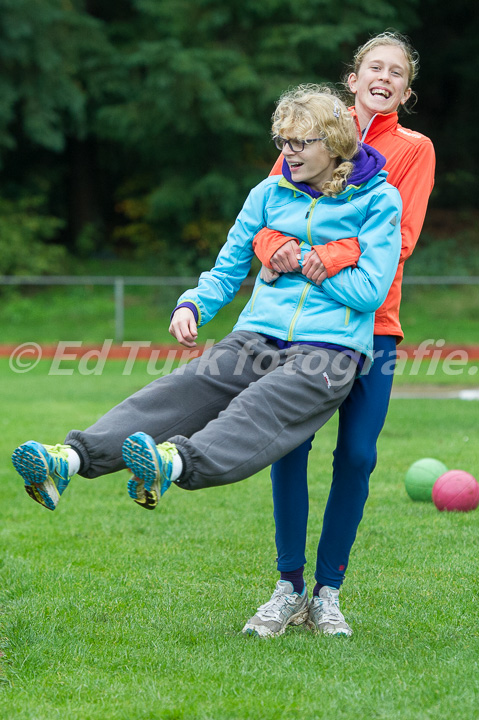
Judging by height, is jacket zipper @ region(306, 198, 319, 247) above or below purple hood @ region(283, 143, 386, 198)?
below

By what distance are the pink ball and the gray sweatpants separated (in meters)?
2.75

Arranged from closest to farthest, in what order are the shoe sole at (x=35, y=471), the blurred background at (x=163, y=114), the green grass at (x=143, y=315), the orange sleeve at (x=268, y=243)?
the shoe sole at (x=35, y=471) < the orange sleeve at (x=268, y=243) < the green grass at (x=143, y=315) < the blurred background at (x=163, y=114)

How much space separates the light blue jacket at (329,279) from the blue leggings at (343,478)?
18cm

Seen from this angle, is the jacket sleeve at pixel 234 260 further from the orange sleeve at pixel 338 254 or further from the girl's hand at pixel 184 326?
the orange sleeve at pixel 338 254

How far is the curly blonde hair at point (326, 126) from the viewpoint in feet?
10.9

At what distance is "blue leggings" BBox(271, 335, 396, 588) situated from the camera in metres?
3.54

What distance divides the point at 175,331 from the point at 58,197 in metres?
24.2

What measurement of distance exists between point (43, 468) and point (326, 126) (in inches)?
62.2

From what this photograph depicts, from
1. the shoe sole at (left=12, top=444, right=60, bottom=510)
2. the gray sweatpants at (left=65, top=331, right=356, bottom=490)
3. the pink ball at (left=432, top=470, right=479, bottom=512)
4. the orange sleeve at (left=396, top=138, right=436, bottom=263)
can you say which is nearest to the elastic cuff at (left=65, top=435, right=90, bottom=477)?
the gray sweatpants at (left=65, top=331, right=356, bottom=490)

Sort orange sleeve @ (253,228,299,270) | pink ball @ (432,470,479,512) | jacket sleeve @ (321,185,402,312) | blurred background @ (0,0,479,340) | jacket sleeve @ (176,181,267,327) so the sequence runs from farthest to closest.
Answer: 1. blurred background @ (0,0,479,340)
2. pink ball @ (432,470,479,512)
3. jacket sleeve @ (176,181,267,327)
4. orange sleeve @ (253,228,299,270)
5. jacket sleeve @ (321,185,402,312)

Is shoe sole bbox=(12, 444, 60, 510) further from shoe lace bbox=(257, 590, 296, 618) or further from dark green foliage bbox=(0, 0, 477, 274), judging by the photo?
dark green foliage bbox=(0, 0, 477, 274)

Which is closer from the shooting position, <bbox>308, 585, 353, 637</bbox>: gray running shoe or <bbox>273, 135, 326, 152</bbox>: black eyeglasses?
<bbox>273, 135, 326, 152</bbox>: black eyeglasses

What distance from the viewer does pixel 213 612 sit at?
3.97 meters

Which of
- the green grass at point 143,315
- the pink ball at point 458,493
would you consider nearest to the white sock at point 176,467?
the pink ball at point 458,493
